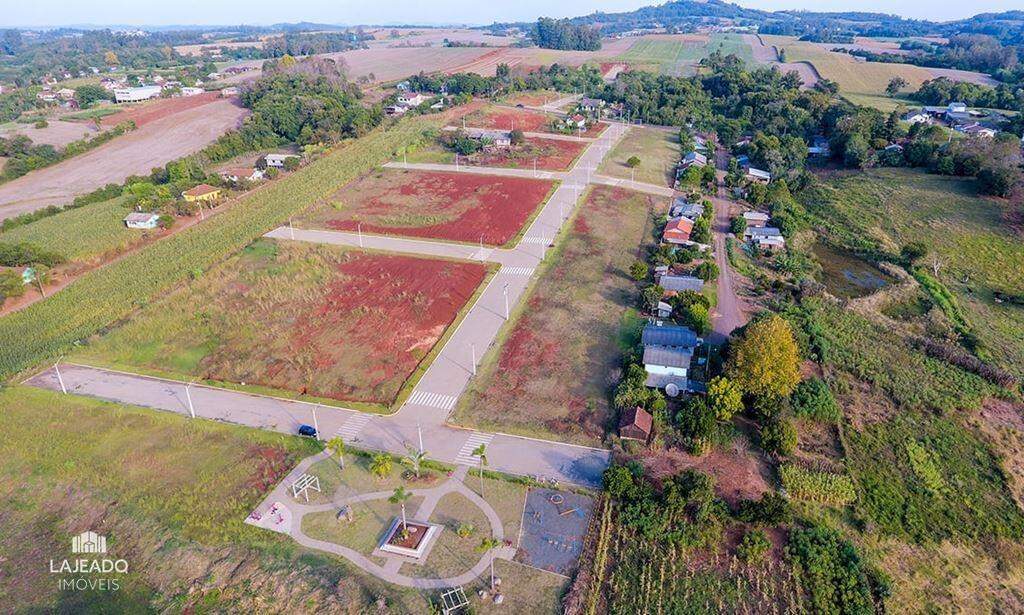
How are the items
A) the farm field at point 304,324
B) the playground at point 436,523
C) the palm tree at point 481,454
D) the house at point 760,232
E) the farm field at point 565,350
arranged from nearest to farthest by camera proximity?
1. the playground at point 436,523
2. the palm tree at point 481,454
3. the farm field at point 565,350
4. the farm field at point 304,324
5. the house at point 760,232

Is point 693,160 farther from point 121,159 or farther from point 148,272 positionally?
point 121,159

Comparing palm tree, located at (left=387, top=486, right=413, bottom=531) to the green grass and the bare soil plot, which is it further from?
the bare soil plot

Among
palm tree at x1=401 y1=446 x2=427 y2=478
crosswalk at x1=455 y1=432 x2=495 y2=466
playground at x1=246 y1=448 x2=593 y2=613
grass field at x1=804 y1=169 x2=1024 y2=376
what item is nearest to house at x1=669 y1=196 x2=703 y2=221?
grass field at x1=804 y1=169 x2=1024 y2=376

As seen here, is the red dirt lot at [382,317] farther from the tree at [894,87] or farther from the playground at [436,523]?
the tree at [894,87]

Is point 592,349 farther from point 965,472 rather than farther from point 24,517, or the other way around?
point 24,517

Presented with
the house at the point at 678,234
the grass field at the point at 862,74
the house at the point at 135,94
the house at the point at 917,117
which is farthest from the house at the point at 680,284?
the house at the point at 135,94

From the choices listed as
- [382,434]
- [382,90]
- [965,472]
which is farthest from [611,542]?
[382,90]

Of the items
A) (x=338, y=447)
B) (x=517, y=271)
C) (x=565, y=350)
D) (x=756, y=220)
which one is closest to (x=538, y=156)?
(x=756, y=220)
